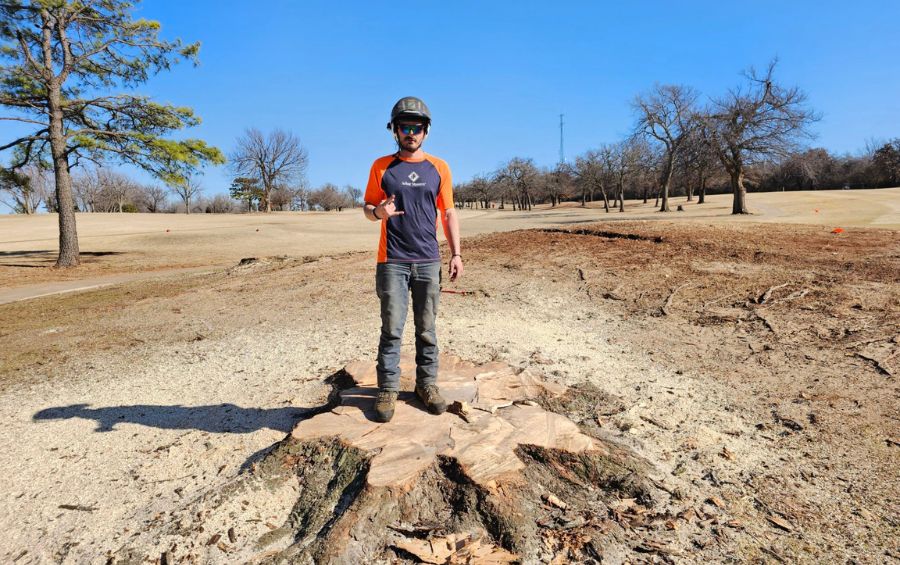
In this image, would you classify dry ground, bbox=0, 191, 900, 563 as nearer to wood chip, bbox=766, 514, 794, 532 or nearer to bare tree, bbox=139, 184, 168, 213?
wood chip, bbox=766, 514, 794, 532

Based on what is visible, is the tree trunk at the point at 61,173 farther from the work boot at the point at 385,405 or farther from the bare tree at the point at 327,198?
the bare tree at the point at 327,198

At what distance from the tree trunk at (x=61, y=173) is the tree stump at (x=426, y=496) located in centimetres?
1744

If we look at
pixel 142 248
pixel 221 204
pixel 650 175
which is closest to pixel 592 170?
pixel 650 175

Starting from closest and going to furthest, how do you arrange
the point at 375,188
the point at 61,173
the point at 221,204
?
the point at 375,188, the point at 61,173, the point at 221,204

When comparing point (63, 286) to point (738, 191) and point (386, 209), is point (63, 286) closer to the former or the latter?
point (386, 209)

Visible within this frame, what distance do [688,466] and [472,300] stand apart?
5.00 m

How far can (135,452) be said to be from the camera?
11.7ft

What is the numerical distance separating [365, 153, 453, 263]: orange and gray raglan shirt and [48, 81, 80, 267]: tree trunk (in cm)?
1724

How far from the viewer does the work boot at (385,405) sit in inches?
127

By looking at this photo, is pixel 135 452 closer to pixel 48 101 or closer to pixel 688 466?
pixel 688 466

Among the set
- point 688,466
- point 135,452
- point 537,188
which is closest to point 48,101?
point 135,452

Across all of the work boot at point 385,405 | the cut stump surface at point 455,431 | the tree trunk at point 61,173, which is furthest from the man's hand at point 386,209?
the tree trunk at point 61,173

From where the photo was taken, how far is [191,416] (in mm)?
4219

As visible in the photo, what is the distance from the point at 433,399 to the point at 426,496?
746mm
